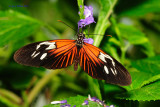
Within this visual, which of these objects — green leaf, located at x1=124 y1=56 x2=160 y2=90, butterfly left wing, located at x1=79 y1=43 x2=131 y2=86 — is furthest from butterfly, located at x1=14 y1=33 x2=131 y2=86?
green leaf, located at x1=124 y1=56 x2=160 y2=90

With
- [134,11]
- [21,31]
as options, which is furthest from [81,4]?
[134,11]

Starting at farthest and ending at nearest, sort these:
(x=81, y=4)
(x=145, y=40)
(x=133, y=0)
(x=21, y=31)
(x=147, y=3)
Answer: (x=133, y=0) < (x=147, y=3) < (x=145, y=40) < (x=21, y=31) < (x=81, y=4)

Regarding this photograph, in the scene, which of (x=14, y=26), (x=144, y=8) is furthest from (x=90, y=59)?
(x=144, y=8)

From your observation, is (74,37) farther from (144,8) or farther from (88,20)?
(144,8)

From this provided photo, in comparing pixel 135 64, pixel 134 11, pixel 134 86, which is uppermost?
pixel 134 11

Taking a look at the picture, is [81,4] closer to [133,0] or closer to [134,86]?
[134,86]

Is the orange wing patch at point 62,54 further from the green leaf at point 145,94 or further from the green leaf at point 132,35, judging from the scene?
the green leaf at point 132,35

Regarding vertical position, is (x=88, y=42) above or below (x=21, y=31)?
below

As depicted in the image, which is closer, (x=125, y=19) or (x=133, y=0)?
(x=133, y=0)
